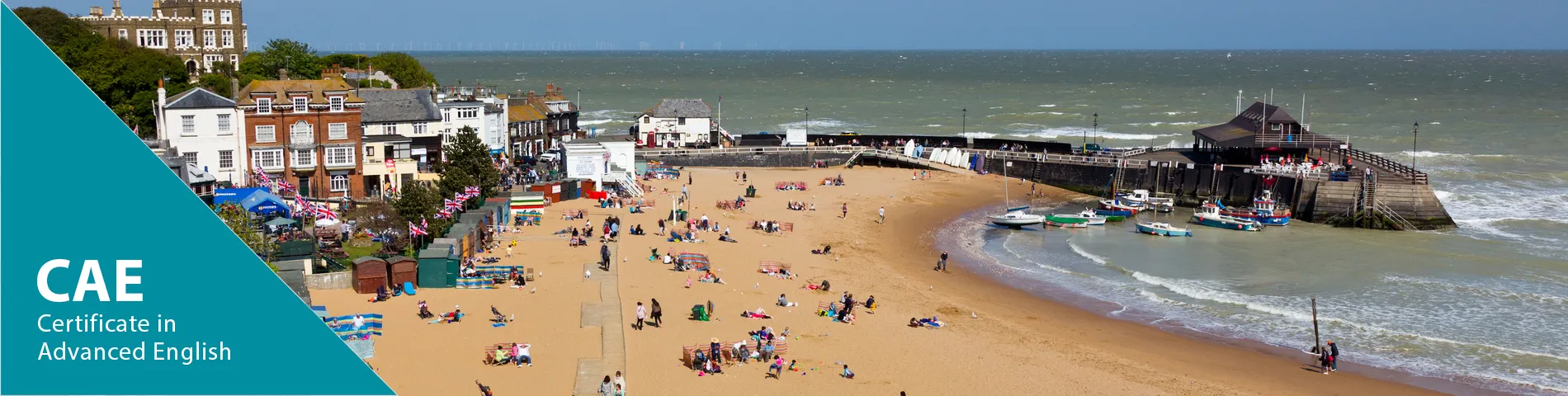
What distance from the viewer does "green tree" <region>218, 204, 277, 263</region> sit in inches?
1335

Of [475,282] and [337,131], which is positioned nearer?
[475,282]

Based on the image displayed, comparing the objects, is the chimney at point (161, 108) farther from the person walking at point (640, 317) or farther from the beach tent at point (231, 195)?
the person walking at point (640, 317)

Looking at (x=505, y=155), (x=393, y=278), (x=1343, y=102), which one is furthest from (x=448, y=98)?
(x=1343, y=102)

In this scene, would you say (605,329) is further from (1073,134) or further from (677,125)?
(1073,134)

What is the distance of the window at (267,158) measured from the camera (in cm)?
5078

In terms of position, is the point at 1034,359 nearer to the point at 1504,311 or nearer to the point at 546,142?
the point at 1504,311

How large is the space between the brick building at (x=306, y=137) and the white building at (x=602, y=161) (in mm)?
9184

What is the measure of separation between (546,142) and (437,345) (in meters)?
49.5

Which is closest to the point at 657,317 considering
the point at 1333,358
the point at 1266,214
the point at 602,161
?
the point at 1333,358

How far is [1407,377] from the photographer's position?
30344mm

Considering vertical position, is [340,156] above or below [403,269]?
above

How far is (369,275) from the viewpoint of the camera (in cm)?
3316

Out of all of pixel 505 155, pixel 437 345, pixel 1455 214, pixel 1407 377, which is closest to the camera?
pixel 437 345

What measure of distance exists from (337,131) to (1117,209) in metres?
34.5
